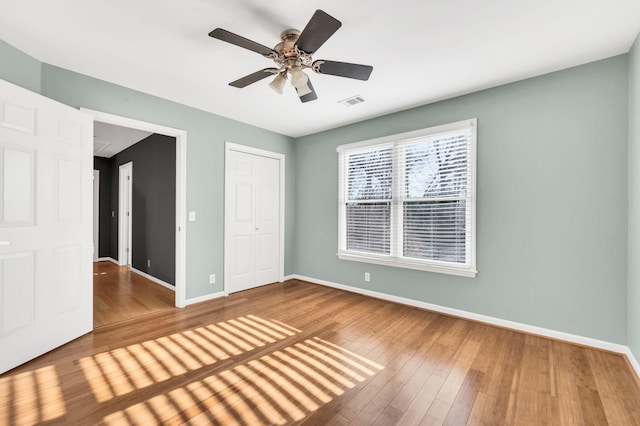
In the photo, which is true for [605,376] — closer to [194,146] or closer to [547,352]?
[547,352]

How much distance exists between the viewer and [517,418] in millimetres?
1709

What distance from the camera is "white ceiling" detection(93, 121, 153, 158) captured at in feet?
15.4

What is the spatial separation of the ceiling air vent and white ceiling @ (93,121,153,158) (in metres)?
3.68

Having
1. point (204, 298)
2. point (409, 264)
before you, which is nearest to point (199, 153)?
point (204, 298)

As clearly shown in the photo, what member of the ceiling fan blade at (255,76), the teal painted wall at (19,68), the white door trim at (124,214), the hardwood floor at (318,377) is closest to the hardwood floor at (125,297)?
the hardwood floor at (318,377)

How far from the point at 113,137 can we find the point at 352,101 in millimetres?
4582

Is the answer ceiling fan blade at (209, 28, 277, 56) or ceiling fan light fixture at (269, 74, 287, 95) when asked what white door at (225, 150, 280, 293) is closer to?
ceiling fan light fixture at (269, 74, 287, 95)

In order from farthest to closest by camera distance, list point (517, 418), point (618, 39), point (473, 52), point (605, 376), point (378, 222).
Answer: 1. point (378, 222)
2. point (473, 52)
3. point (618, 39)
4. point (605, 376)
5. point (517, 418)

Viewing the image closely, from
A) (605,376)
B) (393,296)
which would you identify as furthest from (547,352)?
(393,296)

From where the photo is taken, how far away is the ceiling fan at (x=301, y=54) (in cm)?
179

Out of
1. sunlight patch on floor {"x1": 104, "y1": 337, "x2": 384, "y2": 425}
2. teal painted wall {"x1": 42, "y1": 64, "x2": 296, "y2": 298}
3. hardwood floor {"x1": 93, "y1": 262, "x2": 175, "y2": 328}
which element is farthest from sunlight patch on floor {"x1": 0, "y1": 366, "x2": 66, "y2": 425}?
teal painted wall {"x1": 42, "y1": 64, "x2": 296, "y2": 298}

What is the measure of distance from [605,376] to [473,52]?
2778 mm

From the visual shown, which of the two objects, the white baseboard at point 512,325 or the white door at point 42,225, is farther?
the white baseboard at point 512,325

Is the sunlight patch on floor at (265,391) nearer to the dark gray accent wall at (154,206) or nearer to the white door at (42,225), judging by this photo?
the white door at (42,225)
